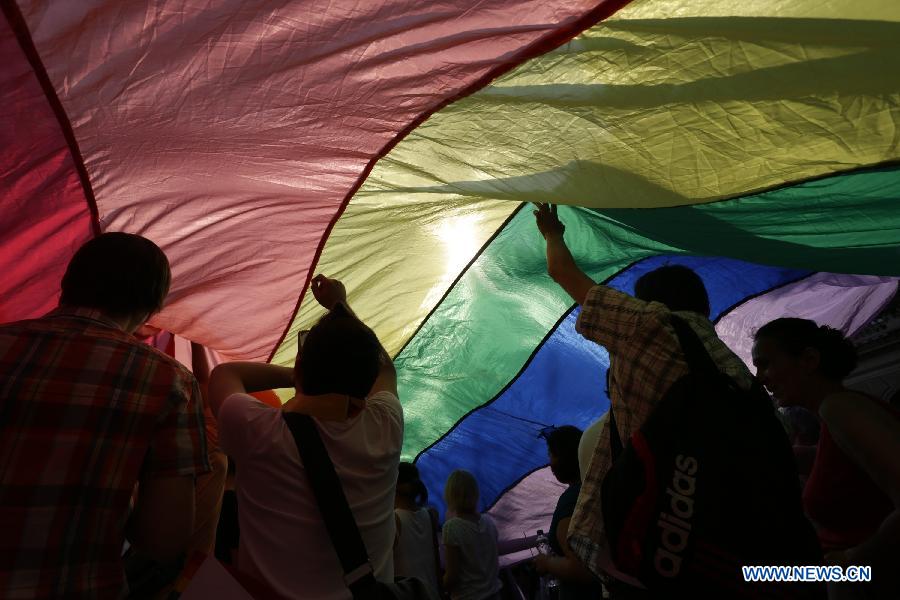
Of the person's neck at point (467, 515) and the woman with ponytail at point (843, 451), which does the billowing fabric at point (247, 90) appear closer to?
the woman with ponytail at point (843, 451)

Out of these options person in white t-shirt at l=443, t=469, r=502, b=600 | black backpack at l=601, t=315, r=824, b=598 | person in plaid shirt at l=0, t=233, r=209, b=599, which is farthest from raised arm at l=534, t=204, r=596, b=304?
person in white t-shirt at l=443, t=469, r=502, b=600

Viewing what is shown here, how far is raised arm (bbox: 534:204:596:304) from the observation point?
1.61 meters

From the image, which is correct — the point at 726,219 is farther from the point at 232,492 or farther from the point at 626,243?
the point at 232,492

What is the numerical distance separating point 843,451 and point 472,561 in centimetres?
208

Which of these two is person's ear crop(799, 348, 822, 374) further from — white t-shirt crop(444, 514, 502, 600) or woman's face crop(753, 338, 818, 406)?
white t-shirt crop(444, 514, 502, 600)

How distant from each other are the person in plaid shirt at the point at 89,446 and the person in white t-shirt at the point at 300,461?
11cm

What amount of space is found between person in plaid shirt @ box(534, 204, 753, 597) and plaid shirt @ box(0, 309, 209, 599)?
0.77 meters

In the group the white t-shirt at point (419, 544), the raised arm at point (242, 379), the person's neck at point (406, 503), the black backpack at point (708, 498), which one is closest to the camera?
the black backpack at point (708, 498)

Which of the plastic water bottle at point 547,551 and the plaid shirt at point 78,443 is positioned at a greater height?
the plaid shirt at point 78,443

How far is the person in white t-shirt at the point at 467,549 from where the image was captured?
10.6 ft

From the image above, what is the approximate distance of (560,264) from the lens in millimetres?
1687

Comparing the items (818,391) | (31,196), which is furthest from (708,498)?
(31,196)

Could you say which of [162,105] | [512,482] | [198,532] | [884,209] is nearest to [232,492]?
[198,532]

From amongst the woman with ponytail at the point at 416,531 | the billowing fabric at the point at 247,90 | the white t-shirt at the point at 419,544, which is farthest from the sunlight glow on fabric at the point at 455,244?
the white t-shirt at the point at 419,544
